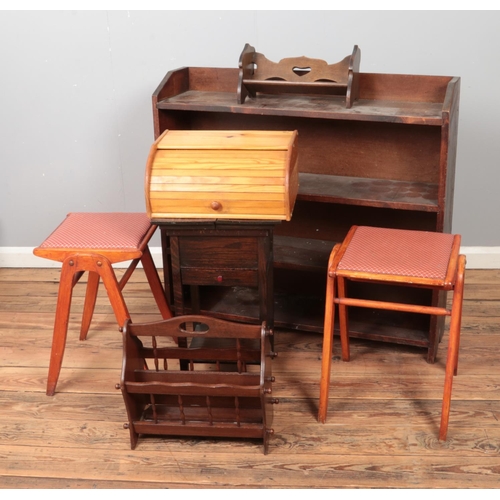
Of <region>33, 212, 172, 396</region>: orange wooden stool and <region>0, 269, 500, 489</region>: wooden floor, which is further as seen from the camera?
<region>33, 212, 172, 396</region>: orange wooden stool

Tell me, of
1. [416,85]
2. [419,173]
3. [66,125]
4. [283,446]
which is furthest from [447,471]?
[66,125]

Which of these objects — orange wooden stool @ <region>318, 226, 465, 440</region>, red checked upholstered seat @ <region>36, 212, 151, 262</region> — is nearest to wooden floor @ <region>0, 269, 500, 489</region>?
orange wooden stool @ <region>318, 226, 465, 440</region>

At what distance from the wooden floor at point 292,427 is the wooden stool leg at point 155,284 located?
30 centimetres

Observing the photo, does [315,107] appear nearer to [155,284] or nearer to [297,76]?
[297,76]

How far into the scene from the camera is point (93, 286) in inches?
144

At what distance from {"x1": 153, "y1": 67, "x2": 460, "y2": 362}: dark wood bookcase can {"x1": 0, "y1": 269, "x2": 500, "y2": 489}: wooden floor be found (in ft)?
0.64

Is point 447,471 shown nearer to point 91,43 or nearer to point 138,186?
point 138,186

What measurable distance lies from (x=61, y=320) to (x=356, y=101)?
1593 millimetres

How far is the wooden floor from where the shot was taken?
2.72 m

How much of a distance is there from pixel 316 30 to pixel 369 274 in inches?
62.5

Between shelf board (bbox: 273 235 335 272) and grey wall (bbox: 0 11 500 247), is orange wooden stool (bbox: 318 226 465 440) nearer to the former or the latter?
shelf board (bbox: 273 235 335 272)

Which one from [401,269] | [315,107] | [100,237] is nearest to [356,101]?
[315,107]

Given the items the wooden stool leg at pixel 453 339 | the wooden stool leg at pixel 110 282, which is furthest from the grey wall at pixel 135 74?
the wooden stool leg at pixel 453 339

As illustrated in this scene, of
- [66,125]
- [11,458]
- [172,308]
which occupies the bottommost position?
[11,458]
